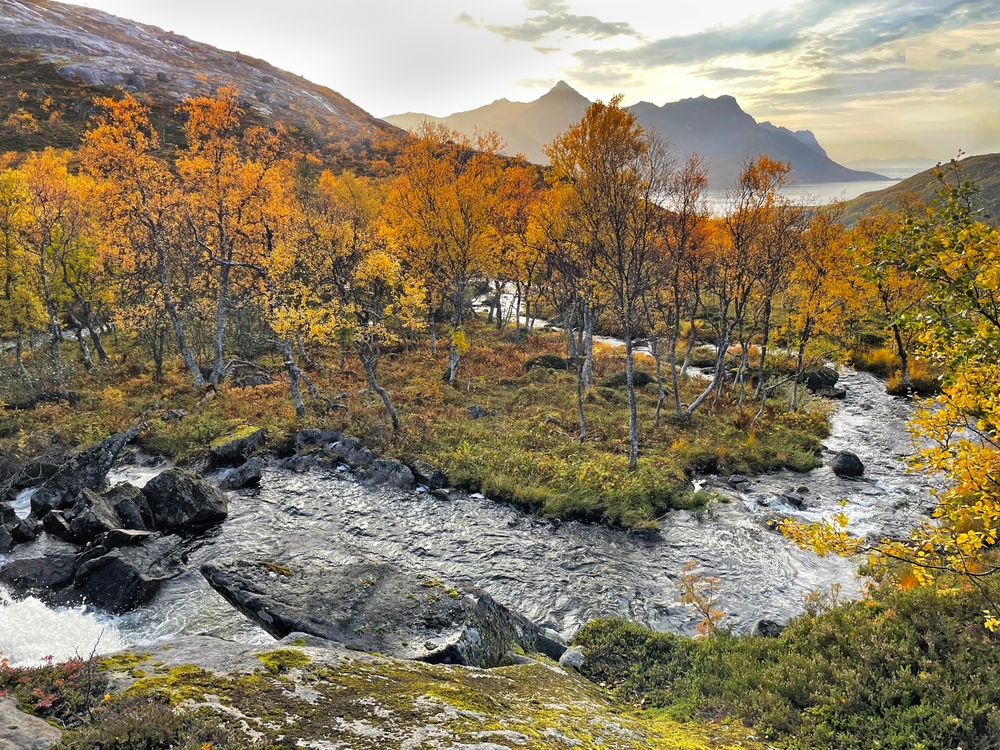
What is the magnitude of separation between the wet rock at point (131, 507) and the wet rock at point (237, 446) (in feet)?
16.1

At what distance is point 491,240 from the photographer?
38.0 meters

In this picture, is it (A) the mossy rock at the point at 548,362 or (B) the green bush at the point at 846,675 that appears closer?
(B) the green bush at the point at 846,675

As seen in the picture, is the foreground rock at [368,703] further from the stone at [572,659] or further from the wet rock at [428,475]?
the wet rock at [428,475]

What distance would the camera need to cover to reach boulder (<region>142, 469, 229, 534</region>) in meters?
17.4

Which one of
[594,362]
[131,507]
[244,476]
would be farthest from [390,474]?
[594,362]

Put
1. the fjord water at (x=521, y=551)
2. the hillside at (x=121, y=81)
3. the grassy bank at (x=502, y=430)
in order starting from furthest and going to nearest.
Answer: the hillside at (x=121, y=81) → the grassy bank at (x=502, y=430) → the fjord water at (x=521, y=551)

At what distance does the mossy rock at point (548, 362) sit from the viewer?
38.2 metres

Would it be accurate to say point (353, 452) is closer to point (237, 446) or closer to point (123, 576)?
point (237, 446)

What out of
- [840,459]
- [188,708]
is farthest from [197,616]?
[840,459]

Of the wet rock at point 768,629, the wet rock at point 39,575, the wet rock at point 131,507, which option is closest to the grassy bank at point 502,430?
the wet rock at point 131,507

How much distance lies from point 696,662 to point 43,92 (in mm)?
150428

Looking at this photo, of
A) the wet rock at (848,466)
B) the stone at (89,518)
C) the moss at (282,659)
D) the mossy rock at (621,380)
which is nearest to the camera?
the moss at (282,659)

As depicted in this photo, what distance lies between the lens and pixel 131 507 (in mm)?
17078

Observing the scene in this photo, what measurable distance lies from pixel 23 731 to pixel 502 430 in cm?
2171
